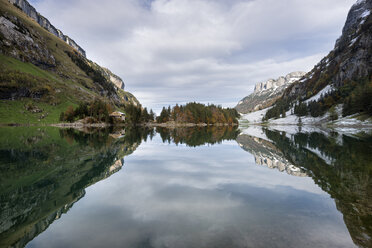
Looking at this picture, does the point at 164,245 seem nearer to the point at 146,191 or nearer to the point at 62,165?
the point at 146,191

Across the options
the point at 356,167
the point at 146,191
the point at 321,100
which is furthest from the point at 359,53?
the point at 146,191

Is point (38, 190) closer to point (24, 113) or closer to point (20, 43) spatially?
point (24, 113)

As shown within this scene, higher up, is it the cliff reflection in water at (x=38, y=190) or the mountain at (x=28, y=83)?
the mountain at (x=28, y=83)

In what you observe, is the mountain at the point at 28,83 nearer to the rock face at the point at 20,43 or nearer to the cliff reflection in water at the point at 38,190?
the rock face at the point at 20,43

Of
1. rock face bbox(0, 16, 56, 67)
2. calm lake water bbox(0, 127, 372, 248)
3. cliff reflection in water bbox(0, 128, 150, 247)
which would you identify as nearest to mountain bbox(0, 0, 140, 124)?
rock face bbox(0, 16, 56, 67)

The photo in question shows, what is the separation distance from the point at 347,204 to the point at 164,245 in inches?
344

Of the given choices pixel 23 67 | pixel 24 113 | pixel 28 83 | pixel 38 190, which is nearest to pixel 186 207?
pixel 38 190

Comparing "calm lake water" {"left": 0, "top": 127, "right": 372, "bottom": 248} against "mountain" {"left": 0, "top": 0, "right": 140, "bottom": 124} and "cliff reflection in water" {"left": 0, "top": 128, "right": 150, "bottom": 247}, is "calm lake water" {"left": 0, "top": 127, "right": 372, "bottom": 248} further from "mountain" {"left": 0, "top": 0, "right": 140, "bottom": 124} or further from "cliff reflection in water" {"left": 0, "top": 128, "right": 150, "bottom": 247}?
"mountain" {"left": 0, "top": 0, "right": 140, "bottom": 124}

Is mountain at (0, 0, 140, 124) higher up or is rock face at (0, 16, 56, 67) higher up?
rock face at (0, 16, 56, 67)

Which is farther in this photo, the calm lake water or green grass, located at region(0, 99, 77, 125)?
green grass, located at region(0, 99, 77, 125)

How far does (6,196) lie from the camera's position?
1077 centimetres

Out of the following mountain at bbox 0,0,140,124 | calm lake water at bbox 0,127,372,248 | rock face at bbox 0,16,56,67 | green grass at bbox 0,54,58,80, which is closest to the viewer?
calm lake water at bbox 0,127,372,248

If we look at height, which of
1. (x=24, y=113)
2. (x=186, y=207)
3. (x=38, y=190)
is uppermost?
(x=24, y=113)

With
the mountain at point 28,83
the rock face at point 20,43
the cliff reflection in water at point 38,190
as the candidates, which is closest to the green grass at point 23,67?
the mountain at point 28,83
